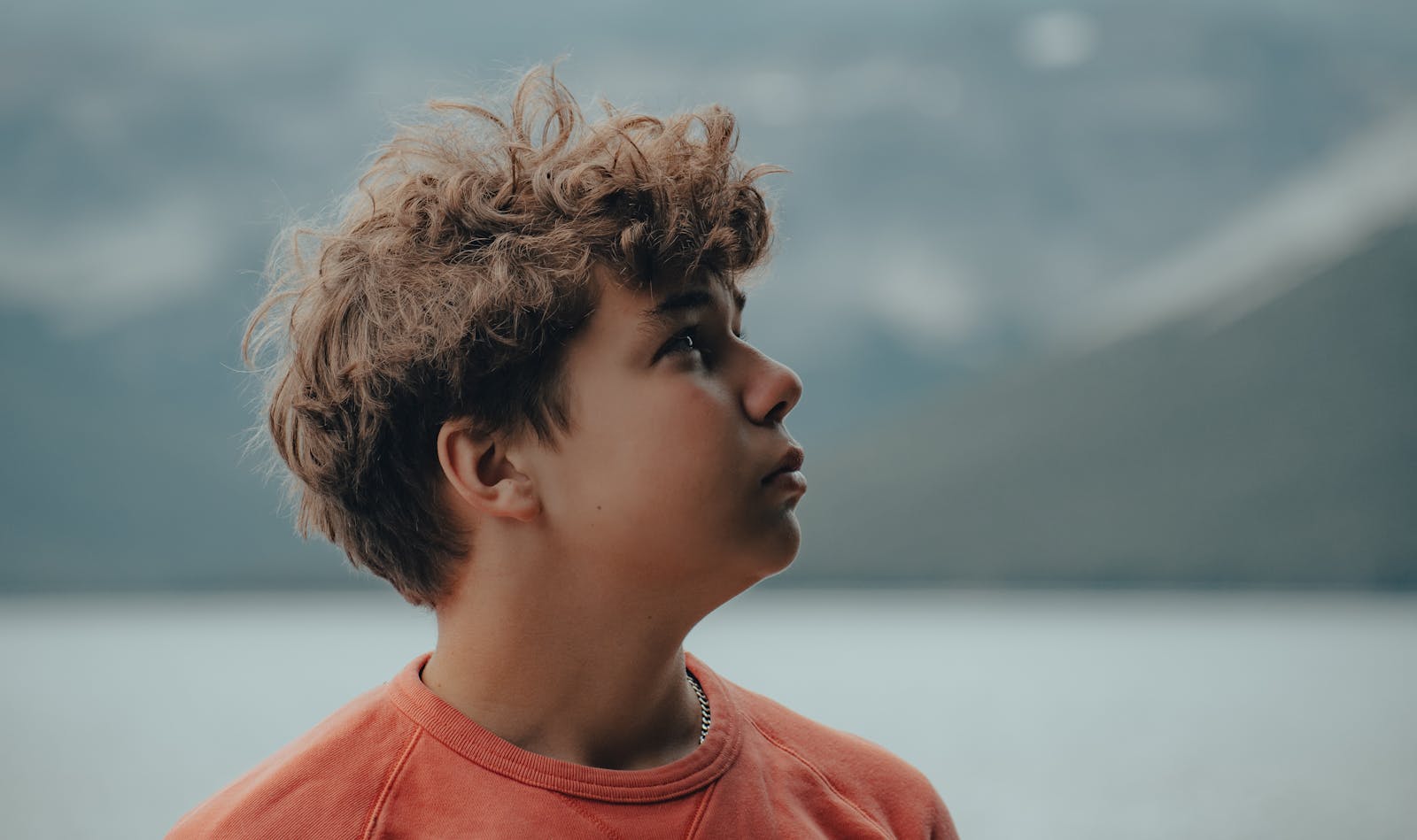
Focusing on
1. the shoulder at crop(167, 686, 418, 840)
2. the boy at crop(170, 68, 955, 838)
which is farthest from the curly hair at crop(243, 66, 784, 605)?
the shoulder at crop(167, 686, 418, 840)

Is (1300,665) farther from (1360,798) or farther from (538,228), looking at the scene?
(538,228)

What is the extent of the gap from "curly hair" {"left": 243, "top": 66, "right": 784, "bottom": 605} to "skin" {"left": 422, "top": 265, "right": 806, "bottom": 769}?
0.02 m

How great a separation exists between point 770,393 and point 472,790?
0.29 metres

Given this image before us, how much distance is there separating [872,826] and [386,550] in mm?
361

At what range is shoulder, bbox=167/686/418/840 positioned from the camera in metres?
0.75

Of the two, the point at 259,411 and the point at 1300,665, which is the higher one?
the point at 259,411

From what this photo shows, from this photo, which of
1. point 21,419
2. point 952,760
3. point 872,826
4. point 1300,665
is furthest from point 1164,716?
point 21,419

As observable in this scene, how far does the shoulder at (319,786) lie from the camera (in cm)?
75

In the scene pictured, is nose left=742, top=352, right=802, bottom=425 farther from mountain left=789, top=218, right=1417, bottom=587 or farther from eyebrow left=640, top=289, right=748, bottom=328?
mountain left=789, top=218, right=1417, bottom=587

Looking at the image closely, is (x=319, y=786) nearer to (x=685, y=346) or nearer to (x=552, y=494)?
(x=552, y=494)

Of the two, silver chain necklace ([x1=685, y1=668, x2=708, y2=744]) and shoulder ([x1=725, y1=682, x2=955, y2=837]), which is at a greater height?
silver chain necklace ([x1=685, y1=668, x2=708, y2=744])

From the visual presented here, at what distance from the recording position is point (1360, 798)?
10.5 feet

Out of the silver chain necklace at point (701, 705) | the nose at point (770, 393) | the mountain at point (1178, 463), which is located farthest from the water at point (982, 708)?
the mountain at point (1178, 463)

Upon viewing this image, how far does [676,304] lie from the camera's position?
2.77 ft
